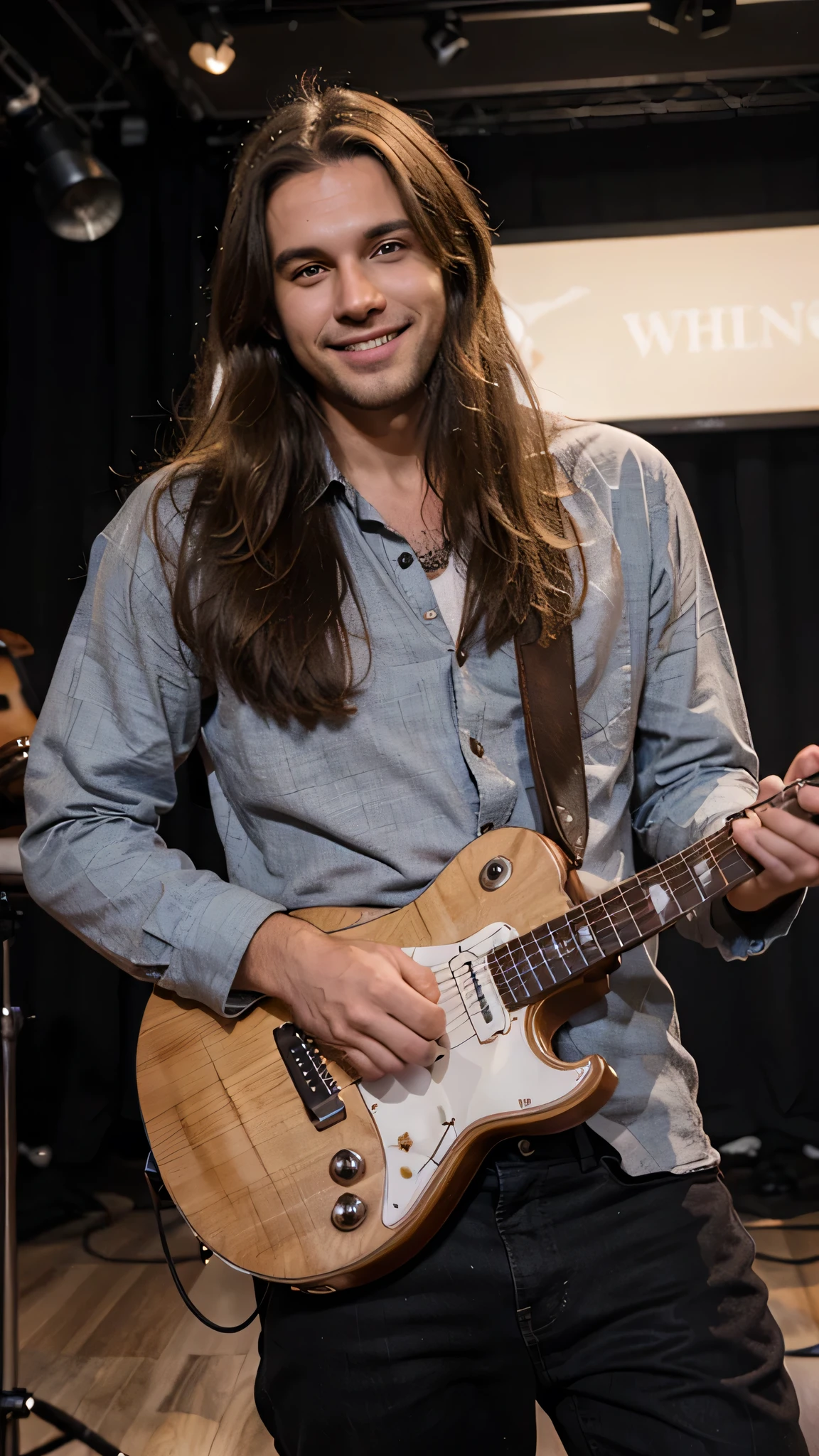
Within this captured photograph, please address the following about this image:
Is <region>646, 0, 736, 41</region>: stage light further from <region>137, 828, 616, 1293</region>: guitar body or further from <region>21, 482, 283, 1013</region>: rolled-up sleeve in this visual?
<region>137, 828, 616, 1293</region>: guitar body

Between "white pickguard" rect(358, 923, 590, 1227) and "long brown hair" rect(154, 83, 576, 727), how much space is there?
353 millimetres

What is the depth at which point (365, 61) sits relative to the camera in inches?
153

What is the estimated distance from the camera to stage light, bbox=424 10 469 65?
3.72 meters

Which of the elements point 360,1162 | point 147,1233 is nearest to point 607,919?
point 360,1162

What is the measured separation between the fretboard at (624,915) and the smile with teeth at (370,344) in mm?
797

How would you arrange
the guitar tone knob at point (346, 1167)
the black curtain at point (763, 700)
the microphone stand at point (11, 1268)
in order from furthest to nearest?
the black curtain at point (763, 700) < the microphone stand at point (11, 1268) < the guitar tone knob at point (346, 1167)

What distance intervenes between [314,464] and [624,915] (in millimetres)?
793

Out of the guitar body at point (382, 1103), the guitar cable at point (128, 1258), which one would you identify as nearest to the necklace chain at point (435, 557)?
the guitar body at point (382, 1103)

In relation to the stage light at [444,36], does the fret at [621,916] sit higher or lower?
lower

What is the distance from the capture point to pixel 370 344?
5.16ft

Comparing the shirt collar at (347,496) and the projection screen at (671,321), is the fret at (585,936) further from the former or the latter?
the projection screen at (671,321)

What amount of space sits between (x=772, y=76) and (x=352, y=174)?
123 inches

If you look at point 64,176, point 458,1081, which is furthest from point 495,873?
point 64,176

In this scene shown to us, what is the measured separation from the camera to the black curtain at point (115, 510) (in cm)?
408
